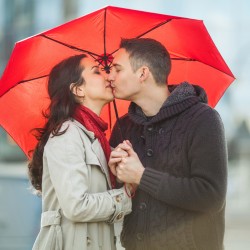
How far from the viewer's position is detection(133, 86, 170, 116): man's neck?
407 cm

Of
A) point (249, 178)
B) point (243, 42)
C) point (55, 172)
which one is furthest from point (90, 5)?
point (55, 172)

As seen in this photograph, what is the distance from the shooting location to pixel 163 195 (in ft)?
12.1

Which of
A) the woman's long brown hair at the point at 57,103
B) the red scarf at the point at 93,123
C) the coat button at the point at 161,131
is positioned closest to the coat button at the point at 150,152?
the coat button at the point at 161,131

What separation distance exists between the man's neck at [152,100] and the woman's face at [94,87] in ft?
0.58

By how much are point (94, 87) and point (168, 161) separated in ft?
2.05

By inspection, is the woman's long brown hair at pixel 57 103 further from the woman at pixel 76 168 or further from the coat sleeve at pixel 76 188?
the coat sleeve at pixel 76 188

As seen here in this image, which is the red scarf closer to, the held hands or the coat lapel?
the coat lapel

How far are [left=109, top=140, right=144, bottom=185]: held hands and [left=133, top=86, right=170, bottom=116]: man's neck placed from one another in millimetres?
326

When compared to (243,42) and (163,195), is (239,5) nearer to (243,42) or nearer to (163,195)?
(243,42)

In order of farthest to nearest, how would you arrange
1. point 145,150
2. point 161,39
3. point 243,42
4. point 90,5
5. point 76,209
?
point 243,42 → point 90,5 → point 161,39 → point 145,150 → point 76,209

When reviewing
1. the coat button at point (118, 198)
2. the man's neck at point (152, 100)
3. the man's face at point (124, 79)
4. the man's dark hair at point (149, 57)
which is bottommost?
the coat button at point (118, 198)

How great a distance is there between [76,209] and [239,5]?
11.5 metres

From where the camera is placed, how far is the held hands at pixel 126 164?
3.75 meters

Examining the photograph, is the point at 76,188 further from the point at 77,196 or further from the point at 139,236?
the point at 139,236
